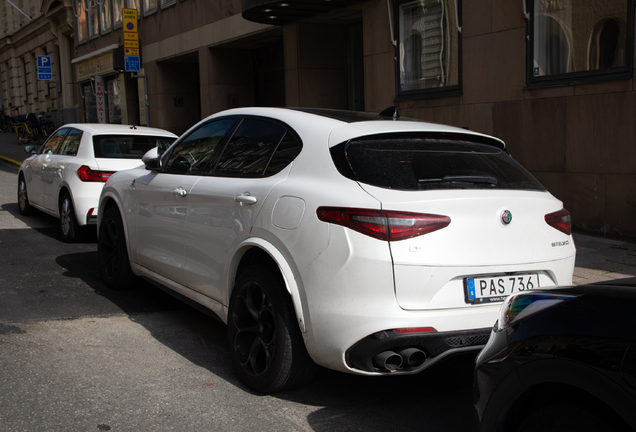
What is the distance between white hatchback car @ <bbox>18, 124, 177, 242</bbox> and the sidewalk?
5486 mm

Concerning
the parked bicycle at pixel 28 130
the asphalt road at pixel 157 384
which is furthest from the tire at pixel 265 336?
the parked bicycle at pixel 28 130

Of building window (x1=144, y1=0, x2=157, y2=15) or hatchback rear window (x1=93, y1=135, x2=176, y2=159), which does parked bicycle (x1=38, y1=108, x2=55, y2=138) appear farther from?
hatchback rear window (x1=93, y1=135, x2=176, y2=159)

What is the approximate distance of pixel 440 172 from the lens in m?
3.45

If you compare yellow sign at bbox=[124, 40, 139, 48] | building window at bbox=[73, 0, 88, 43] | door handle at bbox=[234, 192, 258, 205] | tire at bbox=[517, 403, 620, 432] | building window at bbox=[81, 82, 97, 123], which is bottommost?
tire at bbox=[517, 403, 620, 432]

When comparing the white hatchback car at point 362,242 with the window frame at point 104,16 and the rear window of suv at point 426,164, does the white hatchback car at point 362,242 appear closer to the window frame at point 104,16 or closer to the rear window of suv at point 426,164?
the rear window of suv at point 426,164

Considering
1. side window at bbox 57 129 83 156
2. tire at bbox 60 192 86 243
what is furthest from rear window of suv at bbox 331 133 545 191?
side window at bbox 57 129 83 156

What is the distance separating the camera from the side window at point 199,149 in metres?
4.58

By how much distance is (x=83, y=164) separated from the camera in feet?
27.2

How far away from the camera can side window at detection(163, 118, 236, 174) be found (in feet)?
15.0

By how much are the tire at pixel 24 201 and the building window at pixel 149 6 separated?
12.8 meters

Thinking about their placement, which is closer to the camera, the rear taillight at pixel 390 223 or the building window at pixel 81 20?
the rear taillight at pixel 390 223

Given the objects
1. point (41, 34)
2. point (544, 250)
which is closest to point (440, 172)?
point (544, 250)

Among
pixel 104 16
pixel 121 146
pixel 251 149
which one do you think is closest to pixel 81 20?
pixel 104 16

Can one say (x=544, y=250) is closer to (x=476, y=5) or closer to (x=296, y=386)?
(x=296, y=386)
